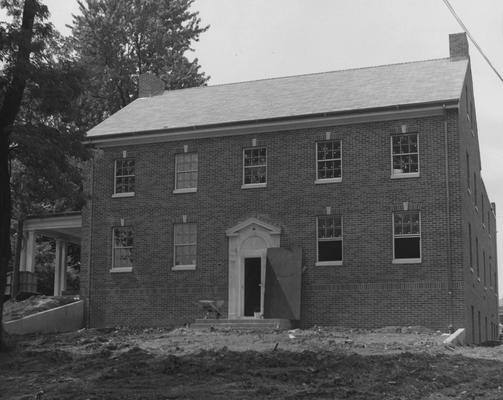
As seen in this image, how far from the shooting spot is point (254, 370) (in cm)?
1496

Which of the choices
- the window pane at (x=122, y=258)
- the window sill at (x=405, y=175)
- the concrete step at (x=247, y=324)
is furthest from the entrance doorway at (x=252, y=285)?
the window sill at (x=405, y=175)

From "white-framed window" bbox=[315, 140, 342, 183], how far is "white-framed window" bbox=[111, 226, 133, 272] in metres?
7.43

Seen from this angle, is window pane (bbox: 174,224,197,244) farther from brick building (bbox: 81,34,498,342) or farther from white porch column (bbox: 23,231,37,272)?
white porch column (bbox: 23,231,37,272)

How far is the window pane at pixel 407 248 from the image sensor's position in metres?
26.1

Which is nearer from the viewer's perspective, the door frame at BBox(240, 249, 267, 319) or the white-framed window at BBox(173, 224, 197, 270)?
the door frame at BBox(240, 249, 267, 319)

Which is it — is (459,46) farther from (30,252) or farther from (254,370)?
(254,370)

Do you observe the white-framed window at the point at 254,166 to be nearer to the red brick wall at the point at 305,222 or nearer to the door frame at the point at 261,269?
the red brick wall at the point at 305,222

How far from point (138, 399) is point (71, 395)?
122 centimetres

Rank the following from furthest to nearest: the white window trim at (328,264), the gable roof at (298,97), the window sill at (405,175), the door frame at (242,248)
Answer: the door frame at (242,248) → the gable roof at (298,97) → the white window trim at (328,264) → the window sill at (405,175)

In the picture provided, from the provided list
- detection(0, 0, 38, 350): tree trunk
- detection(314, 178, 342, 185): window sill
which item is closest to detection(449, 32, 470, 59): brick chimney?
detection(314, 178, 342, 185): window sill

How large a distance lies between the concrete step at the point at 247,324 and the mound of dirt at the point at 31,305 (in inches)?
224

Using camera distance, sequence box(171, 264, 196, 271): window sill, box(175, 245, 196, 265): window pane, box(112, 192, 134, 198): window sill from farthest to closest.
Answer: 1. box(112, 192, 134, 198): window sill
2. box(175, 245, 196, 265): window pane
3. box(171, 264, 196, 271): window sill

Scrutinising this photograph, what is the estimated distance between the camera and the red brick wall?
84.5ft

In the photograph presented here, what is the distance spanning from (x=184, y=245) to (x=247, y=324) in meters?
4.53
